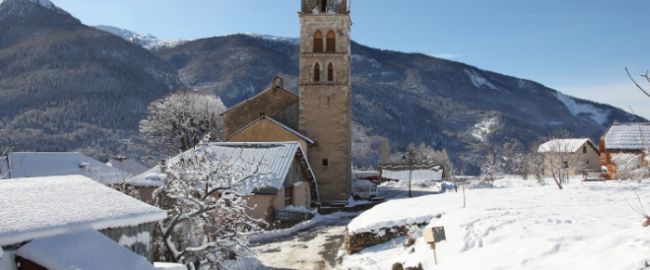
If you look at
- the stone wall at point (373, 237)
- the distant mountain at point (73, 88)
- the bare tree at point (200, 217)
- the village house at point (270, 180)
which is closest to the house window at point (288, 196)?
the village house at point (270, 180)

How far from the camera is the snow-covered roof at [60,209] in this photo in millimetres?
8602

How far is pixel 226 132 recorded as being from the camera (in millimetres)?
44312

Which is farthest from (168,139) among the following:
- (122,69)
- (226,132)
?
(122,69)

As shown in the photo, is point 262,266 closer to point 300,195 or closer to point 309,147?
point 300,195

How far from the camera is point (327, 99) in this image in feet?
134

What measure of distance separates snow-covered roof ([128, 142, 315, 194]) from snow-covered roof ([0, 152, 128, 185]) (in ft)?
53.1

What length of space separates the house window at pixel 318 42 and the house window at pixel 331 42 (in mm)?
547

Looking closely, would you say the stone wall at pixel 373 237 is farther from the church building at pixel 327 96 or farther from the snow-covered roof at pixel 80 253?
the church building at pixel 327 96

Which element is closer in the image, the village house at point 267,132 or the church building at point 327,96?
the village house at point 267,132

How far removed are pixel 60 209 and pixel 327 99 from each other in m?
32.0

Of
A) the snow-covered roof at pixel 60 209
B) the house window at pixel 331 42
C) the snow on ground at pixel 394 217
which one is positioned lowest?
the snow on ground at pixel 394 217

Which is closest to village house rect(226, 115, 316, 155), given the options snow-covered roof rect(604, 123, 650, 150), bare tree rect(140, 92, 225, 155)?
bare tree rect(140, 92, 225, 155)

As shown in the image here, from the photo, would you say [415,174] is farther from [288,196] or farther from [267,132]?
[288,196]

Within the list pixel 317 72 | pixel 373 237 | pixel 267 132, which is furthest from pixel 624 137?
pixel 373 237
